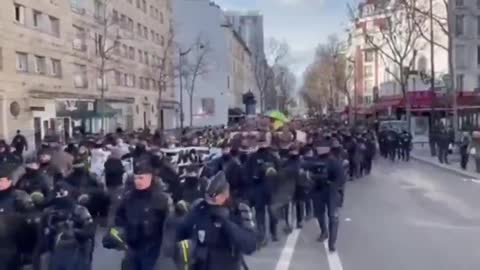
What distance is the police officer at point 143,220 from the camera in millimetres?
6383

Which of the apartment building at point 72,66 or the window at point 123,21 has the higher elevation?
the window at point 123,21

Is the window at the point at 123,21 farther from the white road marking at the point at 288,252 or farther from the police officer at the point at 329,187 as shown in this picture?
the police officer at the point at 329,187

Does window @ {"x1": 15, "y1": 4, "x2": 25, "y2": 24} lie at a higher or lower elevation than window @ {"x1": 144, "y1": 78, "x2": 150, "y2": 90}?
higher

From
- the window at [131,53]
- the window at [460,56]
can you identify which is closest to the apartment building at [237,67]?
the window at [131,53]

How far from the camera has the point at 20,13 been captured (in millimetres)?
38031

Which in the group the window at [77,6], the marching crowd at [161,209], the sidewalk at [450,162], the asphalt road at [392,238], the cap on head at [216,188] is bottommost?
the sidewalk at [450,162]

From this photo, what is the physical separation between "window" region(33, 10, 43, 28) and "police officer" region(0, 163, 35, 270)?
3460 cm

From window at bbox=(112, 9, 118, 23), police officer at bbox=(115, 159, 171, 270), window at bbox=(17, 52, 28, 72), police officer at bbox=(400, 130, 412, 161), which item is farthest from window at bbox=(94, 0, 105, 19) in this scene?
police officer at bbox=(115, 159, 171, 270)

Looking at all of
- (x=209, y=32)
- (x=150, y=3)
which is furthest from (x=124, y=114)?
(x=209, y=32)

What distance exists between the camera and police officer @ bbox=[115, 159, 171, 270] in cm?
638

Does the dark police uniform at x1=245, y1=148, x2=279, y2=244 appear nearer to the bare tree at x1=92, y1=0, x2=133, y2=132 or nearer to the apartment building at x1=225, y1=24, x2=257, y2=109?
the bare tree at x1=92, y1=0, x2=133, y2=132

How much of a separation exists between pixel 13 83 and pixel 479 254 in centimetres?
3034

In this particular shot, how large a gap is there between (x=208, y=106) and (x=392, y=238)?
67261 millimetres

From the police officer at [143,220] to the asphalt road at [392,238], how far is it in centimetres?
63
